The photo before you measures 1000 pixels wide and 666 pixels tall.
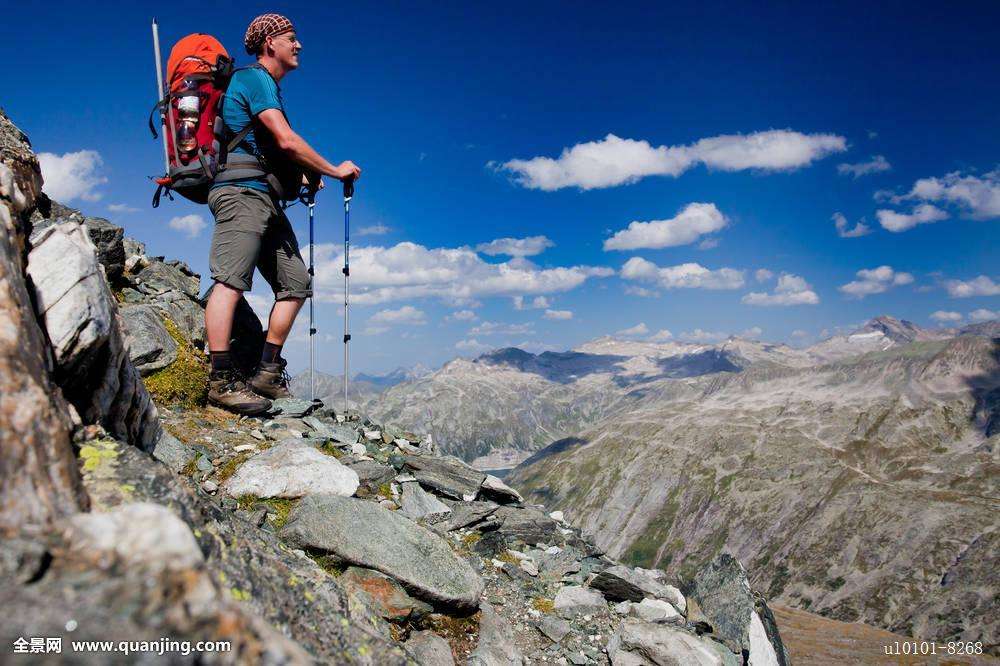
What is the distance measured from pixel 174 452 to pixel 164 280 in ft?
29.3

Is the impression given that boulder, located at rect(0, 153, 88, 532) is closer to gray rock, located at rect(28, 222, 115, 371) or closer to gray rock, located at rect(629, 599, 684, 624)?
gray rock, located at rect(28, 222, 115, 371)

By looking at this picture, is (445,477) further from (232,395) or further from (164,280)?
(164,280)

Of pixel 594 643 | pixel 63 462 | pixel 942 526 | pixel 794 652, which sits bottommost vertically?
pixel 942 526

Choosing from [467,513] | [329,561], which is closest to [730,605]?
[467,513]

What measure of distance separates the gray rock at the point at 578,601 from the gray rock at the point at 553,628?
288 millimetres

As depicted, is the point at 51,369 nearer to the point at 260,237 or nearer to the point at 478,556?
the point at 260,237

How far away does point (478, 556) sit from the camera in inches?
350

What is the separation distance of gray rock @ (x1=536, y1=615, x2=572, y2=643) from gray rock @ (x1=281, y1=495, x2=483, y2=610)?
109 centimetres

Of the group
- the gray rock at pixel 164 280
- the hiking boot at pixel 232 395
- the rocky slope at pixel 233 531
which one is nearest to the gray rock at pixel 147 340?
the rocky slope at pixel 233 531

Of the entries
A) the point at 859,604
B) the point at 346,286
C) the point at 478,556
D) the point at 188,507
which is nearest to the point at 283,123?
the point at 346,286

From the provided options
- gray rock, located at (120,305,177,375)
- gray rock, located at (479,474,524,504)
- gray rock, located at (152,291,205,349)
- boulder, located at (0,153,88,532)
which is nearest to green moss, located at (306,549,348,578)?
boulder, located at (0,153,88,532)

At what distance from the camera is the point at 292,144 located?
8.72m

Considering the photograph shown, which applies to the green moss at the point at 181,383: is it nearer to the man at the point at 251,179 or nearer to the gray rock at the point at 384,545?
the man at the point at 251,179

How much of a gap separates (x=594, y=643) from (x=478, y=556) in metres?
2.30
